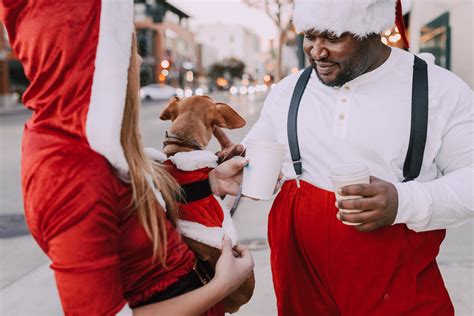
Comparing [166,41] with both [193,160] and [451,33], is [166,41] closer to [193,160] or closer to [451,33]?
[451,33]

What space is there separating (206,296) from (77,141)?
533 millimetres

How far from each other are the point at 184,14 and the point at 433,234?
293 ft

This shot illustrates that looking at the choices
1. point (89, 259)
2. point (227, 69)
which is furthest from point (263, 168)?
point (227, 69)

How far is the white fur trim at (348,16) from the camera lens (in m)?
1.85

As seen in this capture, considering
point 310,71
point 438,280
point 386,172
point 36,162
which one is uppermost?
point 310,71

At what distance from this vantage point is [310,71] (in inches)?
82.7

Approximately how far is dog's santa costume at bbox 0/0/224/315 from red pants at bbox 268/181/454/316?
787mm

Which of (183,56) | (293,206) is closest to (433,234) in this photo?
(293,206)

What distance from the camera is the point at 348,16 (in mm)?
1848

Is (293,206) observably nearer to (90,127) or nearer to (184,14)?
(90,127)

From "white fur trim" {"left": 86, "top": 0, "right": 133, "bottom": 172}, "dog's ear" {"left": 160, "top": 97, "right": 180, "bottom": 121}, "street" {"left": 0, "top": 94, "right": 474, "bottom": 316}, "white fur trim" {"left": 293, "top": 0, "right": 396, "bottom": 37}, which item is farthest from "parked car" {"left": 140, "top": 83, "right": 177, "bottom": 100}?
"white fur trim" {"left": 86, "top": 0, "right": 133, "bottom": 172}

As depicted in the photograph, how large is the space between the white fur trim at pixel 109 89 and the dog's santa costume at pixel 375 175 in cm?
82

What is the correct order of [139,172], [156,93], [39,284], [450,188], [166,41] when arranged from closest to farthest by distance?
[139,172], [450,188], [39,284], [156,93], [166,41]

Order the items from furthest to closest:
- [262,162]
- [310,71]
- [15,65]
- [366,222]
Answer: [15,65] < [310,71] < [262,162] < [366,222]
